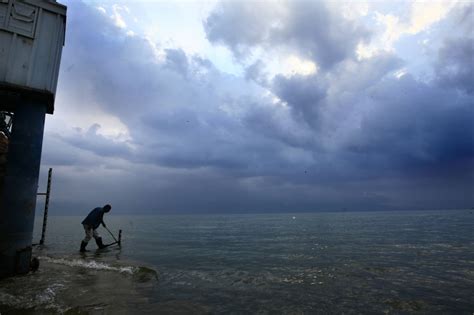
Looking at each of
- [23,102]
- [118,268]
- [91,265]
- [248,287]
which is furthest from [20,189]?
[248,287]

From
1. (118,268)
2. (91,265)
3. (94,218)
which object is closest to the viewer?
(118,268)

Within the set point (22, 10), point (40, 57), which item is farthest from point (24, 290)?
point (22, 10)

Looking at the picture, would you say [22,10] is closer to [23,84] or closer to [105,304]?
[23,84]

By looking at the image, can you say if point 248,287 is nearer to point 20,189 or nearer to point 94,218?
point 20,189

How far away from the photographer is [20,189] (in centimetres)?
1080

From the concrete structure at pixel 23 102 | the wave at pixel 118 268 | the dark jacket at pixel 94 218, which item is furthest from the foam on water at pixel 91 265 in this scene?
the concrete structure at pixel 23 102

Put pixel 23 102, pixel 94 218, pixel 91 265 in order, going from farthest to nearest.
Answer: pixel 94 218, pixel 91 265, pixel 23 102

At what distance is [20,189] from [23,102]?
3.26m

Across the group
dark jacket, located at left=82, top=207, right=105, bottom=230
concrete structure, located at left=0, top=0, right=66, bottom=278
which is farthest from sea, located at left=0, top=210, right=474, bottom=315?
dark jacket, located at left=82, top=207, right=105, bottom=230

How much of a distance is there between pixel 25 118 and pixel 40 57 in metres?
2.43

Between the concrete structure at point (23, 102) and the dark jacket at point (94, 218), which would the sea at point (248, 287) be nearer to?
the concrete structure at point (23, 102)

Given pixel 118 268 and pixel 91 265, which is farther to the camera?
pixel 91 265

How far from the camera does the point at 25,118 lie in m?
11.2

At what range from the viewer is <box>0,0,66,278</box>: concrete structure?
420 inches
